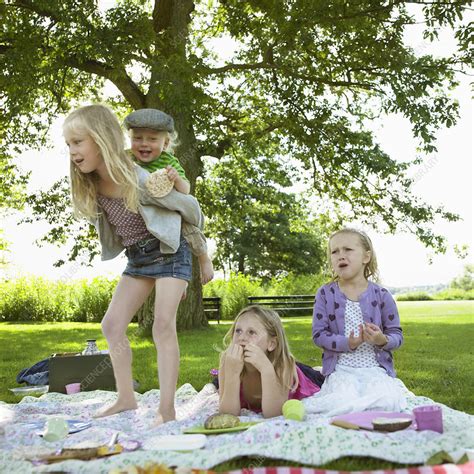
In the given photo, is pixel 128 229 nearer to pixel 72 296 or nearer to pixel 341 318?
pixel 341 318

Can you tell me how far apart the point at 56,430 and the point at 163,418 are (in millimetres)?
607

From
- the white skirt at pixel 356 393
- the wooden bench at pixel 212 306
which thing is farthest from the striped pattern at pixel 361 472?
the wooden bench at pixel 212 306

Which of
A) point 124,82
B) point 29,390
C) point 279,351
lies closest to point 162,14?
point 124,82

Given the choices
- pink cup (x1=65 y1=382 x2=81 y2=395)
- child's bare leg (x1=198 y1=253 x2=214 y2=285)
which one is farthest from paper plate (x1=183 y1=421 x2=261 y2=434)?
pink cup (x1=65 y1=382 x2=81 y2=395)

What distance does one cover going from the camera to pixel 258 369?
358cm

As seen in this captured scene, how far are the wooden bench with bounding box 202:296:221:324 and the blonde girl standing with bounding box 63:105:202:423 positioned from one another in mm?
12037

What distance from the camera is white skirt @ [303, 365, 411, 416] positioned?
11.8 ft

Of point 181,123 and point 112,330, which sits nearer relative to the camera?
point 112,330

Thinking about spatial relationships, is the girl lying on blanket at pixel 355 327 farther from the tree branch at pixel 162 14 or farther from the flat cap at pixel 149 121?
the tree branch at pixel 162 14

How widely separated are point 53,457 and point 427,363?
505cm

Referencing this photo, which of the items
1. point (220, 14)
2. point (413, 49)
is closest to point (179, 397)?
point (413, 49)

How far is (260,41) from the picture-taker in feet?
37.1

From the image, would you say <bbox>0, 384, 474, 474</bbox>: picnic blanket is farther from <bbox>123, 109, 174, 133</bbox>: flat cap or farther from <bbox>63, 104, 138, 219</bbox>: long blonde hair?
<bbox>123, 109, 174, 133</bbox>: flat cap

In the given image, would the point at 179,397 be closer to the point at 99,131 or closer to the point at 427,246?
the point at 99,131
